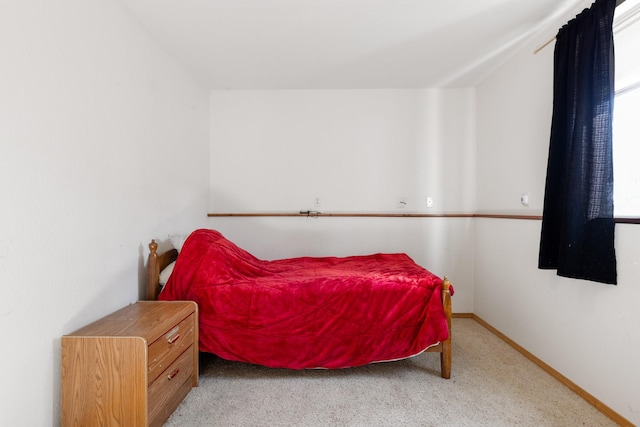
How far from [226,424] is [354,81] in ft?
9.54

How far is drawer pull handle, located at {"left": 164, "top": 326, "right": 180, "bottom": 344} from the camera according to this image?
151cm

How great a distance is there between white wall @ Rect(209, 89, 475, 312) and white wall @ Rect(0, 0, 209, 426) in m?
1.07

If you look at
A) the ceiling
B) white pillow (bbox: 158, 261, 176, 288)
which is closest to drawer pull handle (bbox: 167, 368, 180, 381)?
white pillow (bbox: 158, 261, 176, 288)

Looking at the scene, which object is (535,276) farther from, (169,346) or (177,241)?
(177,241)

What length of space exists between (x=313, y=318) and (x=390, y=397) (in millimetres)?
644

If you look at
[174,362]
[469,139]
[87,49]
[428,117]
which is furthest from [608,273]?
[87,49]

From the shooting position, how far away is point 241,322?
185cm

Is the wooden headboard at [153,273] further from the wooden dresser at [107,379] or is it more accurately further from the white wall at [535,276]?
the white wall at [535,276]

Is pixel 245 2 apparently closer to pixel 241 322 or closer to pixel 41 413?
pixel 241 322

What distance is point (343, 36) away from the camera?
214 cm

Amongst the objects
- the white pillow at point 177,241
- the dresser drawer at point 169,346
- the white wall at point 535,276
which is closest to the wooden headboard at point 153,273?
the white pillow at point 177,241

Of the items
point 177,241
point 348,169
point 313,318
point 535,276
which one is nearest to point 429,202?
point 348,169

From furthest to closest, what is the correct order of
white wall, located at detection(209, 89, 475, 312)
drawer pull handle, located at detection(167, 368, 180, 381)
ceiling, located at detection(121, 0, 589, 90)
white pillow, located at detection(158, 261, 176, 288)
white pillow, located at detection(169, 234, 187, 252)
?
1. white wall, located at detection(209, 89, 475, 312)
2. white pillow, located at detection(169, 234, 187, 252)
3. white pillow, located at detection(158, 261, 176, 288)
4. ceiling, located at detection(121, 0, 589, 90)
5. drawer pull handle, located at detection(167, 368, 180, 381)

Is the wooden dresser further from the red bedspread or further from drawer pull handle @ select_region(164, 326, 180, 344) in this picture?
the red bedspread
